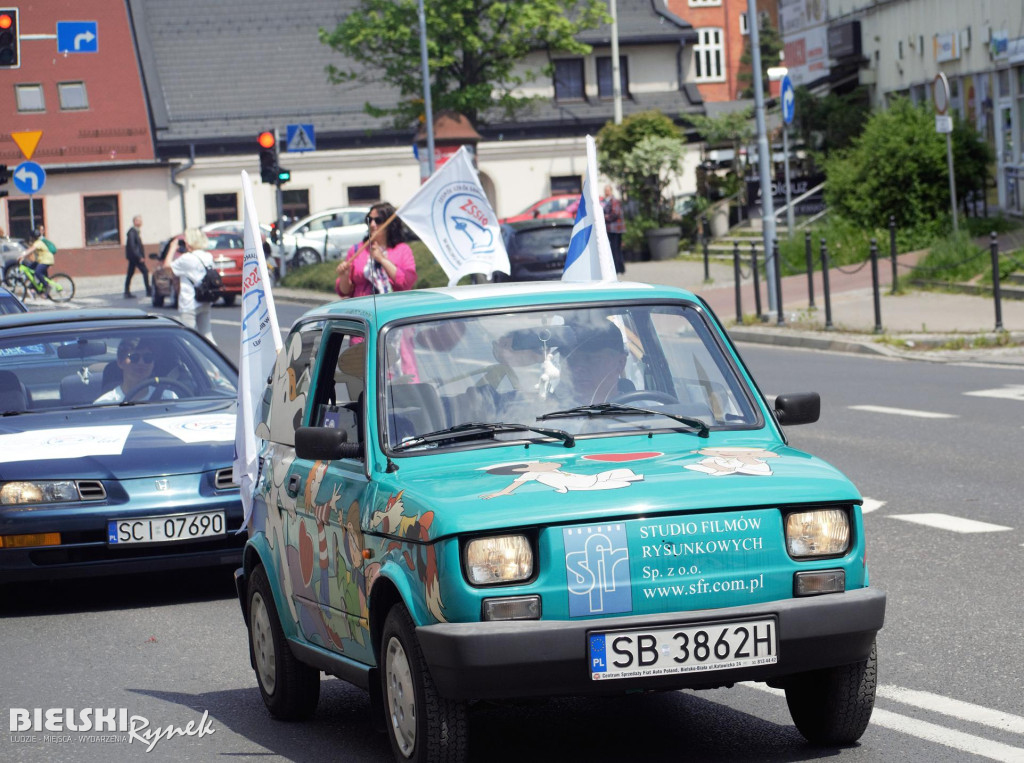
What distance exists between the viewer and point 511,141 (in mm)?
65438

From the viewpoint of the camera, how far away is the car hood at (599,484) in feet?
16.0

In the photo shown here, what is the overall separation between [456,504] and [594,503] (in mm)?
384

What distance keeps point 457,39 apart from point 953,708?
44775 millimetres

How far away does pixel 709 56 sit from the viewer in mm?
92938

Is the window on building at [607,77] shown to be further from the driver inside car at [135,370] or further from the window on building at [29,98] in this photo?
the driver inside car at [135,370]

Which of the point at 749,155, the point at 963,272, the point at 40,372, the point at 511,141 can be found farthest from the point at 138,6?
the point at 40,372

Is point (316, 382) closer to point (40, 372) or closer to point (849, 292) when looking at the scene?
point (40, 372)

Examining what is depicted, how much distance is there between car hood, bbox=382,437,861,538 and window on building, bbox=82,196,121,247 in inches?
2364

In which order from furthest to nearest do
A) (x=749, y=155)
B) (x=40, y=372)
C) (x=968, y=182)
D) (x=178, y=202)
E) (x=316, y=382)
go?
(x=178, y=202), (x=749, y=155), (x=968, y=182), (x=40, y=372), (x=316, y=382)

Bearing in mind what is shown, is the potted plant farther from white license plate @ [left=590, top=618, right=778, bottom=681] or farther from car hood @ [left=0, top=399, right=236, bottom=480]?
white license plate @ [left=590, top=618, right=778, bottom=681]

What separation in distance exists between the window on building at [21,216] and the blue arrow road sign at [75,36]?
3518 centimetres

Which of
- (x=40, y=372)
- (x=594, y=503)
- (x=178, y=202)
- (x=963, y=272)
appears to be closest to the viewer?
(x=594, y=503)

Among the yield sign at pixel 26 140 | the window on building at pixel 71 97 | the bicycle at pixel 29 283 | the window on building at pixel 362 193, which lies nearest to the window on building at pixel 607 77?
the window on building at pixel 362 193

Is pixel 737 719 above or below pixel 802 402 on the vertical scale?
below
